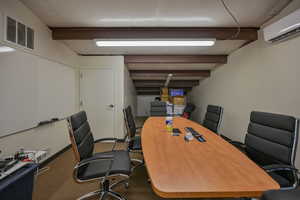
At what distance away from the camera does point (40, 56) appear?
2.35 m

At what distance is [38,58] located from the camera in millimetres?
2303

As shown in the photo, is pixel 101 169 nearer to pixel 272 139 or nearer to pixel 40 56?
pixel 272 139

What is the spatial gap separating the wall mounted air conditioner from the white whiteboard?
343cm

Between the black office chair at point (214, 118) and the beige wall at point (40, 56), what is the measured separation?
2.84 meters

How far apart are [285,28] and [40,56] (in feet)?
11.5

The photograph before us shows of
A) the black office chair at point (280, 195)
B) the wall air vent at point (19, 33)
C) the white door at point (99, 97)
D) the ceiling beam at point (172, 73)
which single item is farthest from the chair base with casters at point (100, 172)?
the ceiling beam at point (172, 73)

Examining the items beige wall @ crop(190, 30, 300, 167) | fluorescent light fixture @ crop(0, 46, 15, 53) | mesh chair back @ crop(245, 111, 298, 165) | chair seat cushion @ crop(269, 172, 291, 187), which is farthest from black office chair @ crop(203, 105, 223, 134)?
fluorescent light fixture @ crop(0, 46, 15, 53)

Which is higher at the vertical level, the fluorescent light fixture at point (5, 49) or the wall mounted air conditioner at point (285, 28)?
the wall mounted air conditioner at point (285, 28)

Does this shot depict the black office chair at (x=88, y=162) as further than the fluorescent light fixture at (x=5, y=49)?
No

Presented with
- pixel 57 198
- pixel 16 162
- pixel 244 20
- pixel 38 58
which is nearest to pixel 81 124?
pixel 16 162

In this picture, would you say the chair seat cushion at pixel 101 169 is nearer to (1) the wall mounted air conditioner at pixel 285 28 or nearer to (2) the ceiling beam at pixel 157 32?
(2) the ceiling beam at pixel 157 32

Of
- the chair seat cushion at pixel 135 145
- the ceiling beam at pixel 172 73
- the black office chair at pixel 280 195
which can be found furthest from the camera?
the ceiling beam at pixel 172 73

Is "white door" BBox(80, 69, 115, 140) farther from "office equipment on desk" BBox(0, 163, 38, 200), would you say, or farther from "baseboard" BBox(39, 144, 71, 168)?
"office equipment on desk" BBox(0, 163, 38, 200)

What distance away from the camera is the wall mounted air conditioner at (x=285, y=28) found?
1.68 metres
